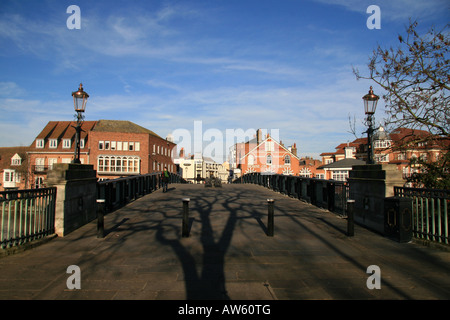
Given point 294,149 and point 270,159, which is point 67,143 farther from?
point 294,149

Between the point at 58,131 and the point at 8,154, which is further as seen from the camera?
the point at 8,154

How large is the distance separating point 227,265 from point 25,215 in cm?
439

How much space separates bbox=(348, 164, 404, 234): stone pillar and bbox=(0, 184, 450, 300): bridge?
41 cm

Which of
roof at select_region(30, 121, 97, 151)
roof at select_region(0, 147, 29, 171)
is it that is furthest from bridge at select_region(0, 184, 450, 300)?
roof at select_region(0, 147, 29, 171)

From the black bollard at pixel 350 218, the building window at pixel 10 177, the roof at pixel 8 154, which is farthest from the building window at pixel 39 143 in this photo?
the black bollard at pixel 350 218

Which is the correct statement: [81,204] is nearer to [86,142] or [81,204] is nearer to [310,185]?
[310,185]

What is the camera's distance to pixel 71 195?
24.2ft

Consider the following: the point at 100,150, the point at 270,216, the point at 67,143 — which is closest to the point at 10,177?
the point at 67,143

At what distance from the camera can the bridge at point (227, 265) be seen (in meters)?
3.95

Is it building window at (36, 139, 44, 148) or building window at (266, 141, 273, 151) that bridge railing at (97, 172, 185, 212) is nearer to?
building window at (266, 141, 273, 151)

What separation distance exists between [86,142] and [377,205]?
54276mm

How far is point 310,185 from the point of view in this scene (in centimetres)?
1284

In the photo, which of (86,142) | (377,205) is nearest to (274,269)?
(377,205)

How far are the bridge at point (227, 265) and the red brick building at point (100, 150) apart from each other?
45.8 metres
